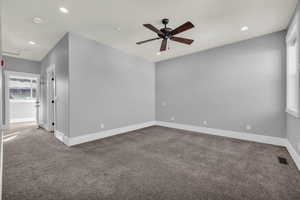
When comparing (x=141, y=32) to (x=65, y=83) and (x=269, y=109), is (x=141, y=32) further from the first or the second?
(x=269, y=109)

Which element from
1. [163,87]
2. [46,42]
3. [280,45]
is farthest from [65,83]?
[280,45]

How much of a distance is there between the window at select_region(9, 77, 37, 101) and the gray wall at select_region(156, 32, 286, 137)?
706 centimetres

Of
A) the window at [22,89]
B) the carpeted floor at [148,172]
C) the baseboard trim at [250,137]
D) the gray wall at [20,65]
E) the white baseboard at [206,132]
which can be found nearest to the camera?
the carpeted floor at [148,172]

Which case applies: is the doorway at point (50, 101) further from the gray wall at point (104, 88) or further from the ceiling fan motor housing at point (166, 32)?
the ceiling fan motor housing at point (166, 32)

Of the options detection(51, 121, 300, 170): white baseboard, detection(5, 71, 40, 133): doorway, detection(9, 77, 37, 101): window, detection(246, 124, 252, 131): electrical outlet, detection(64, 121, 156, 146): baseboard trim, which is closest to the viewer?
detection(51, 121, 300, 170): white baseboard

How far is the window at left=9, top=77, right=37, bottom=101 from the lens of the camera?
647 cm

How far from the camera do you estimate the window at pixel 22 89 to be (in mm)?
6469

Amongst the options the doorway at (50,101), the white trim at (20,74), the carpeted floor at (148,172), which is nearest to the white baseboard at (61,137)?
the carpeted floor at (148,172)

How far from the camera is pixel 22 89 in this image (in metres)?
6.62

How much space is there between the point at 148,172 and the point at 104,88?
278 cm

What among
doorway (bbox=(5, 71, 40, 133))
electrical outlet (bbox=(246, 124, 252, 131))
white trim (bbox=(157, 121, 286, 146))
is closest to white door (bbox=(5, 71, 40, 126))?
doorway (bbox=(5, 71, 40, 133))

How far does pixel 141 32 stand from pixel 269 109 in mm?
3864

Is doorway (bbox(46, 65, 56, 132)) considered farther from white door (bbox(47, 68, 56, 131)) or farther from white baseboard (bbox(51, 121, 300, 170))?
white baseboard (bbox(51, 121, 300, 170))

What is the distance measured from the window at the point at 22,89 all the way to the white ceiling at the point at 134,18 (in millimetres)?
3653
